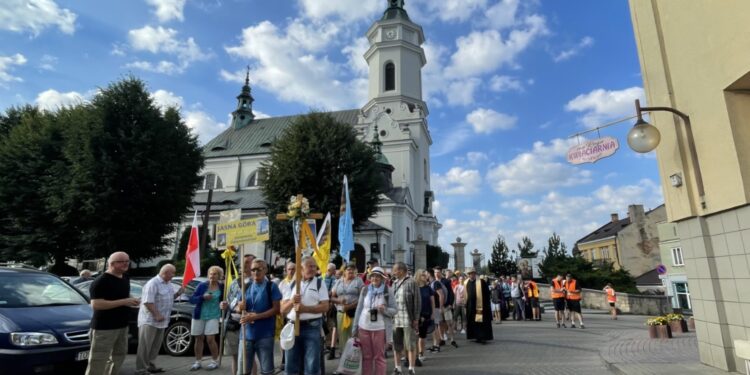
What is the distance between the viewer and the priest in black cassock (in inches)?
441

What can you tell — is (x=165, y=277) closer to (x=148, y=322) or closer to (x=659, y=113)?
(x=148, y=322)

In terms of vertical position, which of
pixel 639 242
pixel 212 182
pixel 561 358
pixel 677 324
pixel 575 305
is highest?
pixel 212 182

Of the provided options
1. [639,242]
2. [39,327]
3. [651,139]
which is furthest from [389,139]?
[39,327]

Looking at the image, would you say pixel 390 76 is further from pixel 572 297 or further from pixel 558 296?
pixel 572 297

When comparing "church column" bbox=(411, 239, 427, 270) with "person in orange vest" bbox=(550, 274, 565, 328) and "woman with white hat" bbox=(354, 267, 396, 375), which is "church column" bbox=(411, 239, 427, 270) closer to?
"person in orange vest" bbox=(550, 274, 565, 328)

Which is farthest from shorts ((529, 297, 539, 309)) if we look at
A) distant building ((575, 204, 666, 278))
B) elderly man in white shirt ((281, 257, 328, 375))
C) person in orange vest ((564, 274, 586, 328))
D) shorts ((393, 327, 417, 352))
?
distant building ((575, 204, 666, 278))

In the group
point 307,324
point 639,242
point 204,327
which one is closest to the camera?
point 307,324

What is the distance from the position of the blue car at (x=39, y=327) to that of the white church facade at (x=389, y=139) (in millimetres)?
35396

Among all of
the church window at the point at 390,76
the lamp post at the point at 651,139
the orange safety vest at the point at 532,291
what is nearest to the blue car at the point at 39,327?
the lamp post at the point at 651,139

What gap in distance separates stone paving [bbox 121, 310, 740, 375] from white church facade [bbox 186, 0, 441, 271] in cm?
3081

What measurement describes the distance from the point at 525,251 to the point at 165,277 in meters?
55.5

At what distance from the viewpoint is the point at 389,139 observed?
1905 inches

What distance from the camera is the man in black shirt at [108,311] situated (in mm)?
5551

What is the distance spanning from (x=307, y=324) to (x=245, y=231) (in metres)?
2.34
